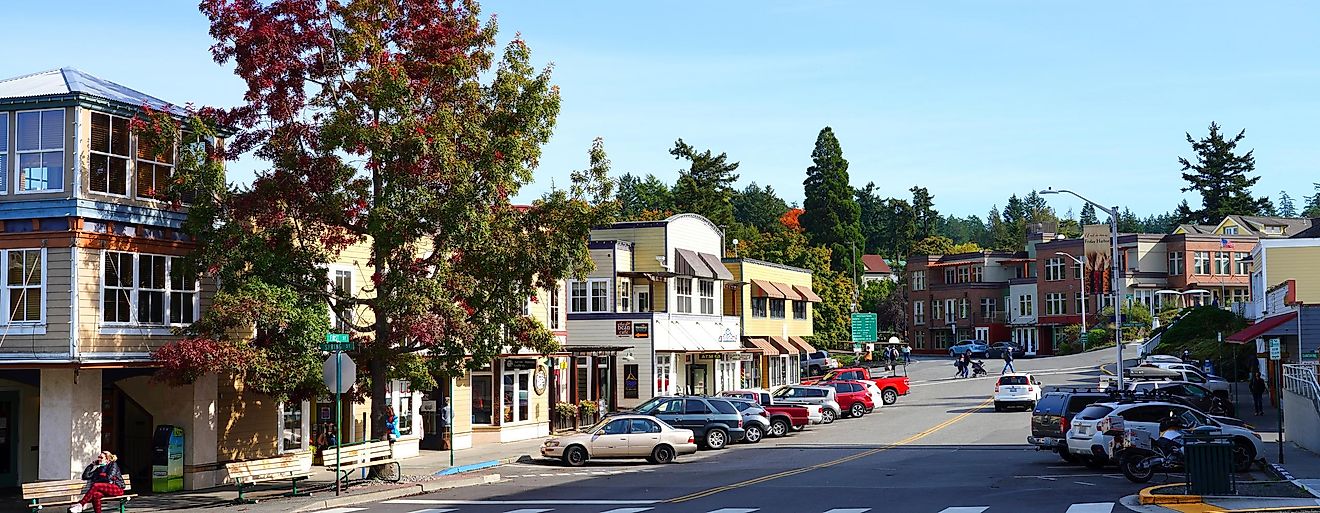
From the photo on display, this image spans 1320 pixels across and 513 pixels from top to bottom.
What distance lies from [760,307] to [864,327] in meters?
20.3

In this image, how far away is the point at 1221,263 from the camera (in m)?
99.4

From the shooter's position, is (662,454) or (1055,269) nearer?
(662,454)

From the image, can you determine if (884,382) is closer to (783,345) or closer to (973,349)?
(783,345)

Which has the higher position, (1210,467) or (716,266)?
(716,266)

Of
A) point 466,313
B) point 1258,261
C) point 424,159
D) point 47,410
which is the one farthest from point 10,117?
point 1258,261

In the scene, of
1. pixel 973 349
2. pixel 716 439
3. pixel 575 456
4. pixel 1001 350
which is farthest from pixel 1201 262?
pixel 575 456

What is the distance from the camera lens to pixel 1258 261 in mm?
59594

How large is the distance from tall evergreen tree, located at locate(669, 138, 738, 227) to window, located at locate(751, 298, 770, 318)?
42870 mm

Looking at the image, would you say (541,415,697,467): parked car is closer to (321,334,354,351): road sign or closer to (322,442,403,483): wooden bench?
(322,442,403,483): wooden bench

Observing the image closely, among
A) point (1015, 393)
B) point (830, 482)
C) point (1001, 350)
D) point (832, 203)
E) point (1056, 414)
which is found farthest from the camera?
point (832, 203)

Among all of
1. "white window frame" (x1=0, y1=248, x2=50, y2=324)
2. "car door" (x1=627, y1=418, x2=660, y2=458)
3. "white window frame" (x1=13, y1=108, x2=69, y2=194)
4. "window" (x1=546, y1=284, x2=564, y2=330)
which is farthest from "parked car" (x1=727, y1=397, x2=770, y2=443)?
"white window frame" (x1=13, y1=108, x2=69, y2=194)

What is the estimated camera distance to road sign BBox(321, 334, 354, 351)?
24.7m

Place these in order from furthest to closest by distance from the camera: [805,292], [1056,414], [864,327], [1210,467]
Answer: [864,327] < [805,292] < [1056,414] < [1210,467]

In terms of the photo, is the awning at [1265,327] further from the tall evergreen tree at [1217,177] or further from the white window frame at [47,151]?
the tall evergreen tree at [1217,177]
